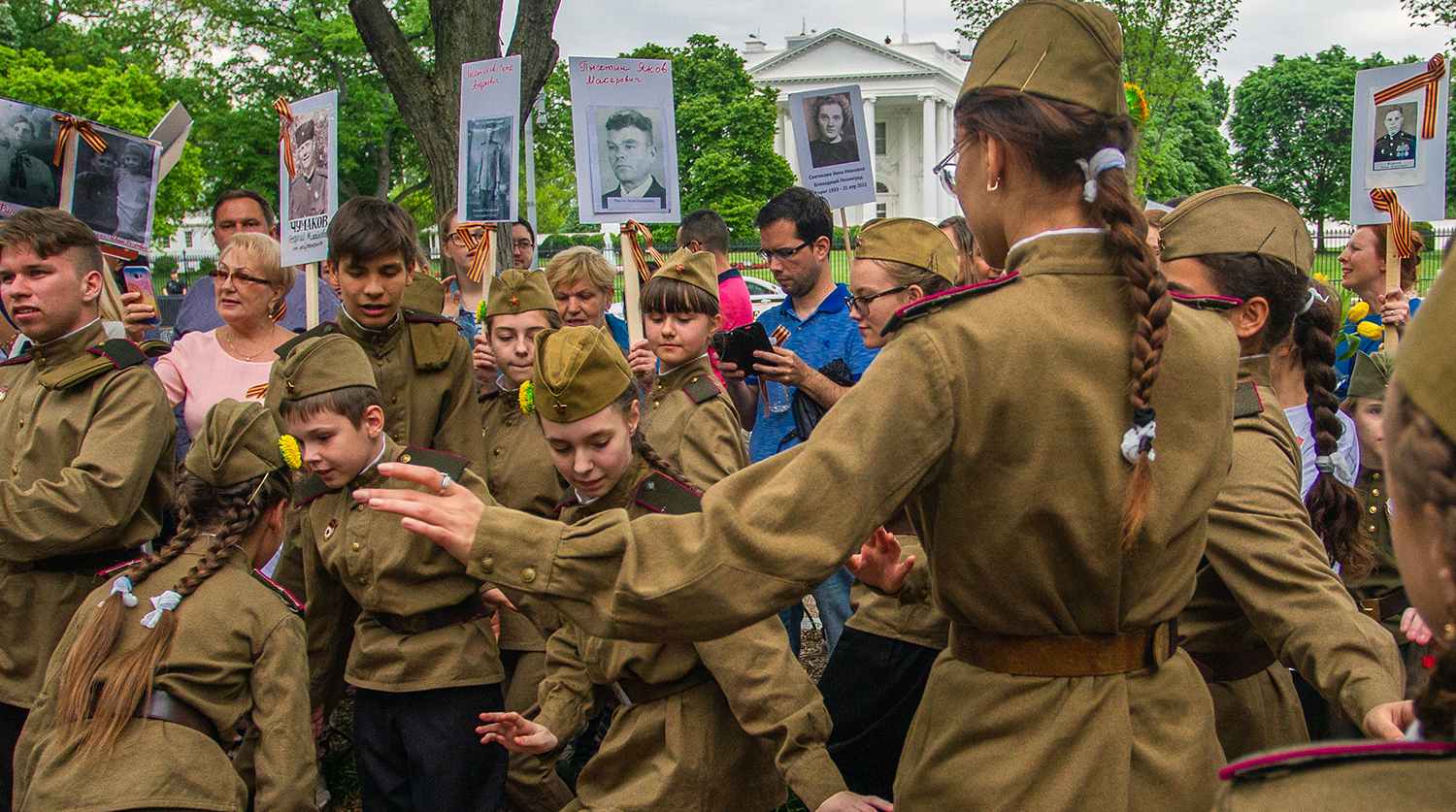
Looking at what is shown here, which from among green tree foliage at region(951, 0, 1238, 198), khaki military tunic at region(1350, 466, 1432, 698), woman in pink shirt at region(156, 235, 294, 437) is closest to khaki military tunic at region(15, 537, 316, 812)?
woman in pink shirt at region(156, 235, 294, 437)

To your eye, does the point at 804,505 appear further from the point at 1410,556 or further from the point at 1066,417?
the point at 1410,556

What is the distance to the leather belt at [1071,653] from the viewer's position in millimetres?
1820

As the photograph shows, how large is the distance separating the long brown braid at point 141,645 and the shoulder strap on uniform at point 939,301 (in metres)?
2.16

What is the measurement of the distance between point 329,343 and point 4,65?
34.1 meters

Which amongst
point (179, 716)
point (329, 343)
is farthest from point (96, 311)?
point (179, 716)

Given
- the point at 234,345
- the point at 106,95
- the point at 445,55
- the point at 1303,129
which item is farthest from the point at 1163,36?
the point at 1303,129

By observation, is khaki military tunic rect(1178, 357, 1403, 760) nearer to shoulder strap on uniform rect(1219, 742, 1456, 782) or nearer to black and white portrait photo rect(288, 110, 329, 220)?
shoulder strap on uniform rect(1219, 742, 1456, 782)

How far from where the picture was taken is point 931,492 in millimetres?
1801

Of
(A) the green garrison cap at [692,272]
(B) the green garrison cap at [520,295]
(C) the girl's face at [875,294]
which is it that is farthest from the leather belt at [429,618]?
(C) the girl's face at [875,294]

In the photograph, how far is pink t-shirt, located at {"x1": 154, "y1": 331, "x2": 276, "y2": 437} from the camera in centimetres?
463

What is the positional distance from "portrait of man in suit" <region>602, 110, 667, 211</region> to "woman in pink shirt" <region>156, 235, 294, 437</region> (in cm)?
167

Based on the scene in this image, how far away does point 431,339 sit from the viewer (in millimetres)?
4391

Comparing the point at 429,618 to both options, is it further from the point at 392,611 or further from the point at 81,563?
the point at 81,563

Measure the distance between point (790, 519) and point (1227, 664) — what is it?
167 centimetres
